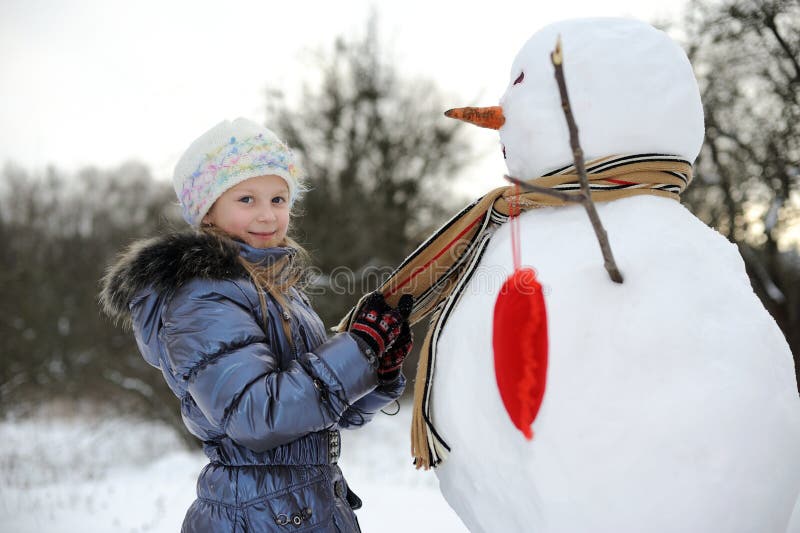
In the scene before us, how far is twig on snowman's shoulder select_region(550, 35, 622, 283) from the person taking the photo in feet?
3.77

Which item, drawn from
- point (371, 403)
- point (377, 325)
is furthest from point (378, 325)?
point (371, 403)

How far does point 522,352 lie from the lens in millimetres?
1375

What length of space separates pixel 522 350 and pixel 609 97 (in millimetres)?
619

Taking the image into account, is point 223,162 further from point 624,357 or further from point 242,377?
point 624,357

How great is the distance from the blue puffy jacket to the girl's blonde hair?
0.02 m

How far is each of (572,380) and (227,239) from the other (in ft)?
2.95

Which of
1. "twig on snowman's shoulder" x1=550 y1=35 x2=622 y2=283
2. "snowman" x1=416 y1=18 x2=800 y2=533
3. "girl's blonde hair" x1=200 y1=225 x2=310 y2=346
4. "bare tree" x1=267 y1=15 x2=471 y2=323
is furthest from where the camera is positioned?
"bare tree" x1=267 y1=15 x2=471 y2=323

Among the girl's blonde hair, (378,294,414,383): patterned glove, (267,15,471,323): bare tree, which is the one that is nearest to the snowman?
(378,294,414,383): patterned glove

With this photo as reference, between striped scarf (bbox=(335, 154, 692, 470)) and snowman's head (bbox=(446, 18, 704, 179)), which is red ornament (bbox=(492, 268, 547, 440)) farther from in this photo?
snowman's head (bbox=(446, 18, 704, 179))

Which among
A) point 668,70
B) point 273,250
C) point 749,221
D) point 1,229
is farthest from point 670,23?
point 1,229

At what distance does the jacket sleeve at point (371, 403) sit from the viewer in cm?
186

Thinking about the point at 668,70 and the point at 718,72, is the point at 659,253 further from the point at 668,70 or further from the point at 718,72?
the point at 718,72

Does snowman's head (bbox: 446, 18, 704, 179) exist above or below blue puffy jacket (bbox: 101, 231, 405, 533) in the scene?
above

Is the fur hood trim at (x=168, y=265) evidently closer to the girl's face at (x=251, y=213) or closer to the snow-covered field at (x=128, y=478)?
the girl's face at (x=251, y=213)
